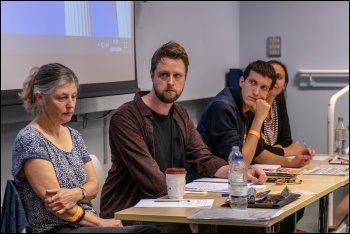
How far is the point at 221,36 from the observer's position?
20.7 ft

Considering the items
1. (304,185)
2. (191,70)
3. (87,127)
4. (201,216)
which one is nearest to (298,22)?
(191,70)

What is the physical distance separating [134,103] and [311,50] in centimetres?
382

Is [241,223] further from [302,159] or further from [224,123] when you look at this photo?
[302,159]

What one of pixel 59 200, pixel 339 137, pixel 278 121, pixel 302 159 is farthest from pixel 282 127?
pixel 59 200

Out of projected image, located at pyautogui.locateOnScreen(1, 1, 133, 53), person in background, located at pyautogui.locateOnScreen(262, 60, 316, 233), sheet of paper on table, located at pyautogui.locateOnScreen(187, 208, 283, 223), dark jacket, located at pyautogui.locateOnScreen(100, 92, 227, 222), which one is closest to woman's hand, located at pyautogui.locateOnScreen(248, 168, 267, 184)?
dark jacket, located at pyautogui.locateOnScreen(100, 92, 227, 222)

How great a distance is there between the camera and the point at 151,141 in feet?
9.62

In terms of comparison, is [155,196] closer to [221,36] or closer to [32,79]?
[32,79]

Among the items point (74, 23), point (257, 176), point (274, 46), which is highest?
point (74, 23)

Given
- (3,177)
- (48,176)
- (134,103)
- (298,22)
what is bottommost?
(3,177)

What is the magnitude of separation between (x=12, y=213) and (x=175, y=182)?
2.15 ft

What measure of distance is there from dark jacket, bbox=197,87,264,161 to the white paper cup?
31.4 inches

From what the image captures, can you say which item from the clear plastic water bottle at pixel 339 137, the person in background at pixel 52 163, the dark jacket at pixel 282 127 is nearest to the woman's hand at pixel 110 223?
the person in background at pixel 52 163

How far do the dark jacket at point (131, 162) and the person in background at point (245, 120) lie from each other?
0.60 meters

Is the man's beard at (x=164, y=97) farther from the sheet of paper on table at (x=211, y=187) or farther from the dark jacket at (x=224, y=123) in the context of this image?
the dark jacket at (x=224, y=123)
